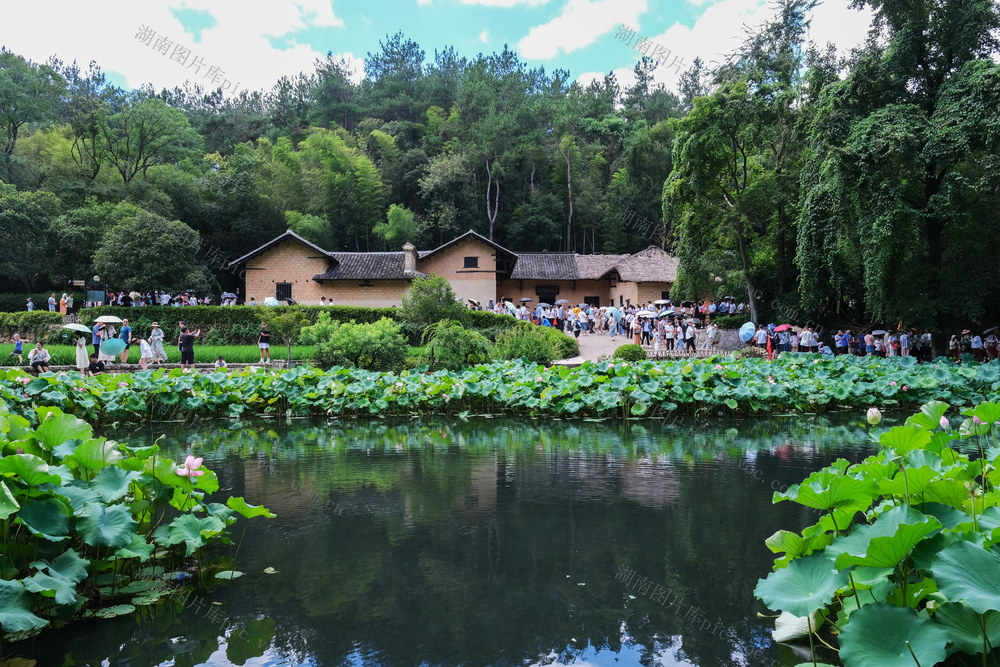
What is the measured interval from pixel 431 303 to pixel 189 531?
16.4 meters

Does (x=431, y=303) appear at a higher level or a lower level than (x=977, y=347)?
higher

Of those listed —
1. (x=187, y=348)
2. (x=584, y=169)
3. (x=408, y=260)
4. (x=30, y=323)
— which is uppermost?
(x=584, y=169)

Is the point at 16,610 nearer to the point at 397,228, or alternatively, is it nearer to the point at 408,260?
the point at 408,260

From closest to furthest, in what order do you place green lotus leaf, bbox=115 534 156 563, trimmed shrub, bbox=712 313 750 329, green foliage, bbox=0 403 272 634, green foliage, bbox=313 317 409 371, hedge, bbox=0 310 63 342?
green foliage, bbox=0 403 272 634 → green lotus leaf, bbox=115 534 156 563 → green foliage, bbox=313 317 409 371 → hedge, bbox=0 310 63 342 → trimmed shrub, bbox=712 313 750 329

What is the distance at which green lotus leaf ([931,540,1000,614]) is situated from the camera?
81.7 inches

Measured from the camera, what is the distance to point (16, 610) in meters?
2.67

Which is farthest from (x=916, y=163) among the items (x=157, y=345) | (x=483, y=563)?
(x=157, y=345)

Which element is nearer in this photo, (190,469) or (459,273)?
(190,469)

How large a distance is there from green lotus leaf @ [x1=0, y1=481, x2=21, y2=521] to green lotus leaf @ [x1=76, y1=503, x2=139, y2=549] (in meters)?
0.35

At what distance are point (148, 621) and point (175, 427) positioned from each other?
21.2ft

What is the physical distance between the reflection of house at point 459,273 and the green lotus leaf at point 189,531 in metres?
25.9

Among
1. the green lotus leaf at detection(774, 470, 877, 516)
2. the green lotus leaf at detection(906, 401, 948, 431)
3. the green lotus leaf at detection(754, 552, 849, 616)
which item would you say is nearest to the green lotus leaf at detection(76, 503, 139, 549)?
the green lotus leaf at detection(754, 552, 849, 616)

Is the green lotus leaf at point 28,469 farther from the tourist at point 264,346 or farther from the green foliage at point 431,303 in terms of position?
the green foliage at point 431,303

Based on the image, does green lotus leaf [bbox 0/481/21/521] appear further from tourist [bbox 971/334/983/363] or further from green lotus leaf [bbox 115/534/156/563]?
tourist [bbox 971/334/983/363]
